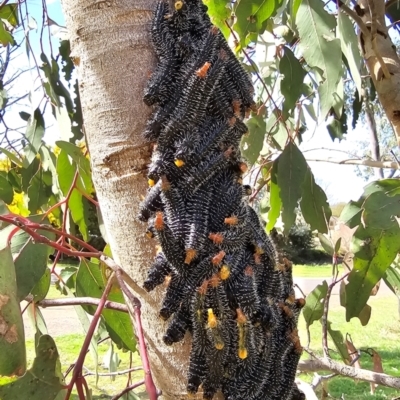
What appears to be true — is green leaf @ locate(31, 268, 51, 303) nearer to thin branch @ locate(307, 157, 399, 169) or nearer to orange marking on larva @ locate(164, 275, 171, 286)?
orange marking on larva @ locate(164, 275, 171, 286)

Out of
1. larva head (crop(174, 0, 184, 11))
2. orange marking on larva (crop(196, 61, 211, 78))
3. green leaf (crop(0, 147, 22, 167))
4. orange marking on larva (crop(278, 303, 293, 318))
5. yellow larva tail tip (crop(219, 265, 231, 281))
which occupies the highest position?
green leaf (crop(0, 147, 22, 167))

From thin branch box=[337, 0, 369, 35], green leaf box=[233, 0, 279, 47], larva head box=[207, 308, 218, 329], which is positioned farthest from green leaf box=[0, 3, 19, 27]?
larva head box=[207, 308, 218, 329]

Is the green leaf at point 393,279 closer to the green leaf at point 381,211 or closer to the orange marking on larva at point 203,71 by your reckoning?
the green leaf at point 381,211

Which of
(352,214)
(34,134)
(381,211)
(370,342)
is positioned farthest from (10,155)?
(370,342)

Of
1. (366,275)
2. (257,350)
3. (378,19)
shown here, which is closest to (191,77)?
(257,350)

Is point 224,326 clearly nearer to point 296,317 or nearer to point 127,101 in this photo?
point 296,317
